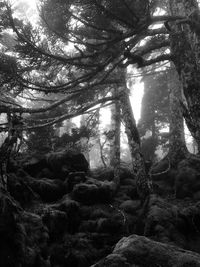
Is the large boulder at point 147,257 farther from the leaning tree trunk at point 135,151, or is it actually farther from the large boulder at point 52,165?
the large boulder at point 52,165

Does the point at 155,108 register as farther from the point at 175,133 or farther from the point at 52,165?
the point at 52,165

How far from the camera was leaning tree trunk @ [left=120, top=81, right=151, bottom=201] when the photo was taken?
41.9 ft

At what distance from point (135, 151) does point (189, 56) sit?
6.63 metres

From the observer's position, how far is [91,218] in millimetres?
12383

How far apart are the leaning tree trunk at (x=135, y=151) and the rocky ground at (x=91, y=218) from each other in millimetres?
634

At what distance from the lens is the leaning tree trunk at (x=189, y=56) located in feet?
22.0

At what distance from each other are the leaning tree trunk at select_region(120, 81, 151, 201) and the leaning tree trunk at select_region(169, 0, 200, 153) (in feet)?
19.6

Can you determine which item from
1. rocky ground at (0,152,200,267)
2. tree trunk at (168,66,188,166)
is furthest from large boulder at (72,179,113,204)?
tree trunk at (168,66,188,166)

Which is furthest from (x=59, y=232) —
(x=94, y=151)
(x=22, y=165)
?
(x=94, y=151)

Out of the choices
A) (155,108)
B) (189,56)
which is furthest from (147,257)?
(155,108)

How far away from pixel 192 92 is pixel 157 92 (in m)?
18.6

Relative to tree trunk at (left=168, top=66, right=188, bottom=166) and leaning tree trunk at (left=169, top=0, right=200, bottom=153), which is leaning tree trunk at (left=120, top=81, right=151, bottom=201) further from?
leaning tree trunk at (left=169, top=0, right=200, bottom=153)

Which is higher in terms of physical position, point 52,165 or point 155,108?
point 155,108

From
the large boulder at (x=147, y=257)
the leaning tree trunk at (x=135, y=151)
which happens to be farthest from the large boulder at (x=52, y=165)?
the large boulder at (x=147, y=257)
